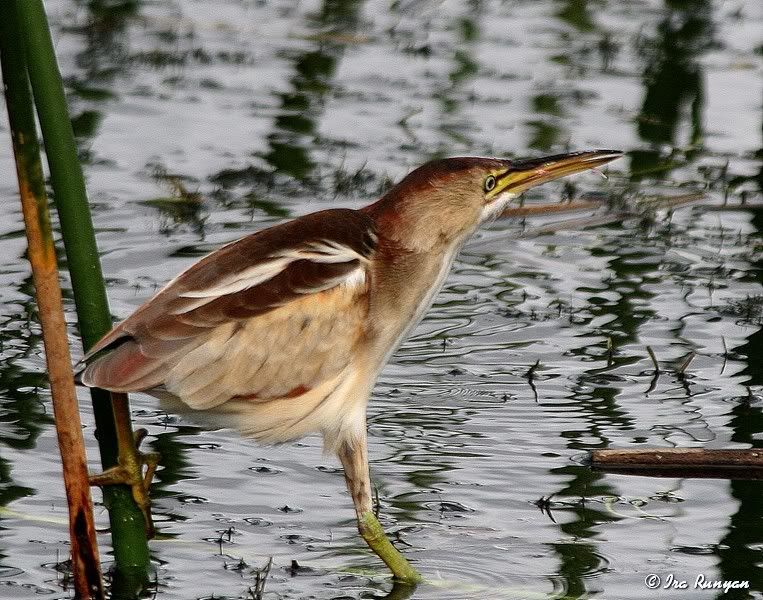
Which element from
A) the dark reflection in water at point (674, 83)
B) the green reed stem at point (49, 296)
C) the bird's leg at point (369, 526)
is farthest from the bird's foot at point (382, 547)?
the dark reflection in water at point (674, 83)

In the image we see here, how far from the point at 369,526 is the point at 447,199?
2.77ft

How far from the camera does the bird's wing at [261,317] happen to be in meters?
3.52

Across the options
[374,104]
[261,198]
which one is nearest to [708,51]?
[374,104]

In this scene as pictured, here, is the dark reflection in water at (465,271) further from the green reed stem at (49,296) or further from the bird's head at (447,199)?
the bird's head at (447,199)

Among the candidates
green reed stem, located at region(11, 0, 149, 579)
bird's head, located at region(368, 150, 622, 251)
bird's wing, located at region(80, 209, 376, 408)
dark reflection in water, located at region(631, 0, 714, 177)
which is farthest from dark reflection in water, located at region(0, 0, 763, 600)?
bird's head, located at region(368, 150, 622, 251)

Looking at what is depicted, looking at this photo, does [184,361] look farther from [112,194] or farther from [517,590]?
[112,194]

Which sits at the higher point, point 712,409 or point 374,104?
point 374,104

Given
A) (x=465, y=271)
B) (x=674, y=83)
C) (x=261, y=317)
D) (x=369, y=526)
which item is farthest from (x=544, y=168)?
(x=674, y=83)

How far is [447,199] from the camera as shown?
386 centimetres

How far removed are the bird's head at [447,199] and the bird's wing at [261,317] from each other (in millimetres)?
130

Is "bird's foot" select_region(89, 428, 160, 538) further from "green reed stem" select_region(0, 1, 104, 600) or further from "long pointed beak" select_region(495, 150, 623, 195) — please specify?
"long pointed beak" select_region(495, 150, 623, 195)

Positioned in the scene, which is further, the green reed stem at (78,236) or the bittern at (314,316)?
the bittern at (314,316)

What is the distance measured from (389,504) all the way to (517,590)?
0.59 meters

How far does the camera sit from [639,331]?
5816 mm
